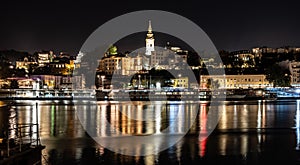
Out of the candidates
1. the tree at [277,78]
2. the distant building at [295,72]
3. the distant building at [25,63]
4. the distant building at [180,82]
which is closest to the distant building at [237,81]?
the distant building at [180,82]

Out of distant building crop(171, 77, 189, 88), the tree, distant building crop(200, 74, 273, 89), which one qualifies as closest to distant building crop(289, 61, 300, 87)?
distant building crop(200, 74, 273, 89)

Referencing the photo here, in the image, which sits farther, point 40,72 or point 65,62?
point 65,62

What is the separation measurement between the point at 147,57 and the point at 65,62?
24.4 meters

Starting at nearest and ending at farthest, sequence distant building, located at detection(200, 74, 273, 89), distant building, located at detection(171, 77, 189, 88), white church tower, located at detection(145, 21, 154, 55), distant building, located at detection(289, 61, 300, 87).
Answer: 1. distant building, located at detection(171, 77, 189, 88)
2. distant building, located at detection(200, 74, 273, 89)
3. distant building, located at detection(289, 61, 300, 87)
4. white church tower, located at detection(145, 21, 154, 55)

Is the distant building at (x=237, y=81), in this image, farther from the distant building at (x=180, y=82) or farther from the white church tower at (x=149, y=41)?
the white church tower at (x=149, y=41)

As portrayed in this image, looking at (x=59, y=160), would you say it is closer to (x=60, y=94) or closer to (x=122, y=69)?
(x=60, y=94)

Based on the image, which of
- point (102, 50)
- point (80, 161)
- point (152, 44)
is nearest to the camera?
point (80, 161)

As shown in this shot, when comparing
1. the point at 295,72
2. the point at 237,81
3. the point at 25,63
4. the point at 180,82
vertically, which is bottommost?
the point at 180,82

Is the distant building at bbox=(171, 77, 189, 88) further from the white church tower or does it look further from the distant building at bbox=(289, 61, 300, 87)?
the white church tower

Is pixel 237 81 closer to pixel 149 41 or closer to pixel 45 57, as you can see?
pixel 149 41

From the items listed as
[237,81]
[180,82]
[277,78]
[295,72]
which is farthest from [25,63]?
[277,78]

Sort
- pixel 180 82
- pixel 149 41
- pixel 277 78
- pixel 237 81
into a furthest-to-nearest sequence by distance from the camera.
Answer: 1. pixel 149 41
2. pixel 237 81
3. pixel 180 82
4. pixel 277 78

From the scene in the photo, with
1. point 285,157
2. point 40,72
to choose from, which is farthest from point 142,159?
point 40,72

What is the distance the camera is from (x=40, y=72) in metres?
130
